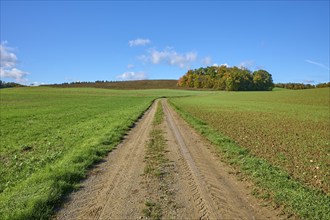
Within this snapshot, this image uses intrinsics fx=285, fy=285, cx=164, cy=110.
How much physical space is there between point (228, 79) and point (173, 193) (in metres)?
127

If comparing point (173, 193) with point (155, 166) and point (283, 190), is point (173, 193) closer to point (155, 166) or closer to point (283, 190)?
point (155, 166)

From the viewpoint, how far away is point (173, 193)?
6.86m

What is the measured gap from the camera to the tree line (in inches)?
5113

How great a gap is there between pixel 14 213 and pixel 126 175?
3259 mm

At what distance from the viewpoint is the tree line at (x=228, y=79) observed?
5113 inches

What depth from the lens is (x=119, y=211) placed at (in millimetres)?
5859

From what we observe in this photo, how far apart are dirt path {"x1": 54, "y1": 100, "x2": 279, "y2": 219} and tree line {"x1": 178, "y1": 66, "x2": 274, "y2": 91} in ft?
402

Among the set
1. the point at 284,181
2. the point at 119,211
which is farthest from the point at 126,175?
the point at 284,181

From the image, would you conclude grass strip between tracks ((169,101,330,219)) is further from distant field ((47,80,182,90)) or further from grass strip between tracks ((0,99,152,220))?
distant field ((47,80,182,90))

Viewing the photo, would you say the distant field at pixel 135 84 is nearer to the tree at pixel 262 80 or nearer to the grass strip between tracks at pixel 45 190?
the tree at pixel 262 80

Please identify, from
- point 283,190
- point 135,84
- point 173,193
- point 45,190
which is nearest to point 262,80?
point 135,84

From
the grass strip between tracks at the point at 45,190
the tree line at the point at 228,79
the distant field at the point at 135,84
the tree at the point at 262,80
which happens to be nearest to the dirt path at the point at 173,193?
the grass strip between tracks at the point at 45,190

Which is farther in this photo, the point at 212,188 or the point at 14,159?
the point at 14,159

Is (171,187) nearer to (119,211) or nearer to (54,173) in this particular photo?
(119,211)
